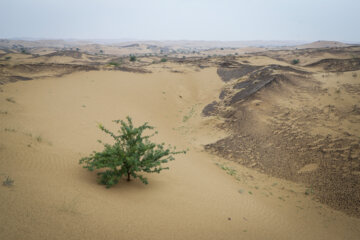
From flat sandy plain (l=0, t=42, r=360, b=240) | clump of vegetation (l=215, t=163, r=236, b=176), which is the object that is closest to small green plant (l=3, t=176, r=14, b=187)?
flat sandy plain (l=0, t=42, r=360, b=240)

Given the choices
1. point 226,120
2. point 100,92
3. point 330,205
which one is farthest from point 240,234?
point 100,92

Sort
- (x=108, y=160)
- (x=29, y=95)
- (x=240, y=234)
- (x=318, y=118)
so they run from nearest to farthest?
(x=240, y=234) < (x=108, y=160) < (x=318, y=118) < (x=29, y=95)

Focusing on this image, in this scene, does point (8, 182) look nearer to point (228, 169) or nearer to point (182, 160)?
point (182, 160)

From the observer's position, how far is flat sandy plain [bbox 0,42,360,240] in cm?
340

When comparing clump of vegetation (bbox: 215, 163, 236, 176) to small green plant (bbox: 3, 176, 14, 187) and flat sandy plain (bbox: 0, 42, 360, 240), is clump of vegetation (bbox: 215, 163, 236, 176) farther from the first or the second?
small green plant (bbox: 3, 176, 14, 187)

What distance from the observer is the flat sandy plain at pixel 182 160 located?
340cm

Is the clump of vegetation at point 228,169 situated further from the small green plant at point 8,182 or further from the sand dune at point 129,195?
the small green plant at point 8,182

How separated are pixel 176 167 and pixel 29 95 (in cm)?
1153

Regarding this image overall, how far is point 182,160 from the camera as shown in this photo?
8109 millimetres

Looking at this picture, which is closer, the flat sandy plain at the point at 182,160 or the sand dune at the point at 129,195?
the sand dune at the point at 129,195

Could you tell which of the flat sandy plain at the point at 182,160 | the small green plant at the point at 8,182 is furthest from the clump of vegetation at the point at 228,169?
the small green plant at the point at 8,182

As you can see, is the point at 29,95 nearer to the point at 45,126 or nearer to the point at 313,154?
the point at 45,126

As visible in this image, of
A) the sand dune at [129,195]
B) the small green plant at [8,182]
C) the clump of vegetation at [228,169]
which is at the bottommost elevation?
the clump of vegetation at [228,169]

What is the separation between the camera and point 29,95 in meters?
12.4
